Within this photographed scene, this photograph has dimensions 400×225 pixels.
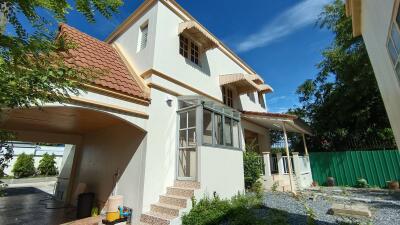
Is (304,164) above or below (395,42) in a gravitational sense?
below

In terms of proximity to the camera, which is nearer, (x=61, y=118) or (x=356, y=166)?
(x=61, y=118)

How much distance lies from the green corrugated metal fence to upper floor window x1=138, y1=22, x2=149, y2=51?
51.1 feet

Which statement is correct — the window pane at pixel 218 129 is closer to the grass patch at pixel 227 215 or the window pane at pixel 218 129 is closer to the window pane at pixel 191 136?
the window pane at pixel 191 136

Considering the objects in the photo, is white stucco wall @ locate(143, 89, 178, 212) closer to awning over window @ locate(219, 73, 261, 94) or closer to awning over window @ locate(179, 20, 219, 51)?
awning over window @ locate(179, 20, 219, 51)

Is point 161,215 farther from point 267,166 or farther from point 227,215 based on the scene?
point 267,166

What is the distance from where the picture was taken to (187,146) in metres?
9.09

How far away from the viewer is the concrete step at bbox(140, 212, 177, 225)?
6608mm

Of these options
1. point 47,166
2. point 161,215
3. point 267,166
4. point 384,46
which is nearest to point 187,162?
point 161,215

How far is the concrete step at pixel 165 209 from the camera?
694 cm

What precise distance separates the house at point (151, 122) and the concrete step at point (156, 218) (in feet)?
0.10

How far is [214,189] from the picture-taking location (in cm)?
831

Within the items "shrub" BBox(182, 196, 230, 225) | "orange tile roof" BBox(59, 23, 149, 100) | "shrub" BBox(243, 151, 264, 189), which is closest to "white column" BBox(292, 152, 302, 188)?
"shrub" BBox(243, 151, 264, 189)

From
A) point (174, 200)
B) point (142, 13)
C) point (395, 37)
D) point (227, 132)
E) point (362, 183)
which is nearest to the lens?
point (395, 37)

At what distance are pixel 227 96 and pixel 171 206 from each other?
29.6 ft
